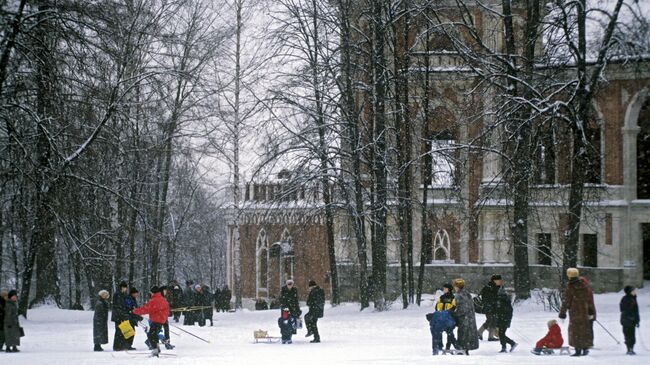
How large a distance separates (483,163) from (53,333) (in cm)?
2031

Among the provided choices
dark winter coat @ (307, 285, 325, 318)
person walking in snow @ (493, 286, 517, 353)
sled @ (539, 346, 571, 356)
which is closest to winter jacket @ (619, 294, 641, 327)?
sled @ (539, 346, 571, 356)

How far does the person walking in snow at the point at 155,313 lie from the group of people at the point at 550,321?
599 centimetres

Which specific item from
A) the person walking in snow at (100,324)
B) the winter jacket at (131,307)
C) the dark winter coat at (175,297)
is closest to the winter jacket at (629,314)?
the winter jacket at (131,307)

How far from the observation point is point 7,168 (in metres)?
20.4

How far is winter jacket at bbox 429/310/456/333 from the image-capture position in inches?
746

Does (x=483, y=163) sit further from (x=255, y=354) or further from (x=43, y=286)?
(x=255, y=354)

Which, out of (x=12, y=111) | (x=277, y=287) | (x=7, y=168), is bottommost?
(x=277, y=287)

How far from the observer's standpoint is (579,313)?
18.1m

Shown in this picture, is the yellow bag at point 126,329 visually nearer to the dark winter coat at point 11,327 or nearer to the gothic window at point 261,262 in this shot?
the dark winter coat at point 11,327

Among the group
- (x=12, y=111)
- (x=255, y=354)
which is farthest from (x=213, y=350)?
(x=12, y=111)

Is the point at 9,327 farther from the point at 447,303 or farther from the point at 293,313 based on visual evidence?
the point at 447,303

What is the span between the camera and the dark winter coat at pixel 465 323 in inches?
750

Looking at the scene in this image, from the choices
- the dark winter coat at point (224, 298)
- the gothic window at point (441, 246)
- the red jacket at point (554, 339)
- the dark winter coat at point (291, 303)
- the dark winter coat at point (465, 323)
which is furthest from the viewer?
the dark winter coat at point (224, 298)

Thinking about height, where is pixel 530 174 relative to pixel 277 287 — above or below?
above
